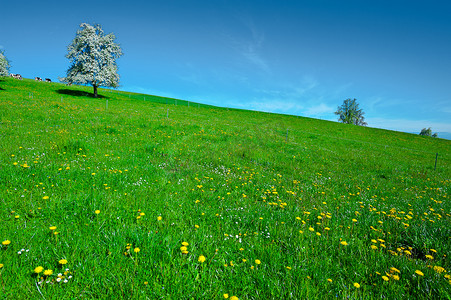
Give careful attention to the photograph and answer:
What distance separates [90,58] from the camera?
1526 inches

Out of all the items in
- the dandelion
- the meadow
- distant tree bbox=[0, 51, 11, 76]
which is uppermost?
distant tree bbox=[0, 51, 11, 76]

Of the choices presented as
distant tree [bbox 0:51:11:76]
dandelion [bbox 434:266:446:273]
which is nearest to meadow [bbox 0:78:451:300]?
dandelion [bbox 434:266:446:273]

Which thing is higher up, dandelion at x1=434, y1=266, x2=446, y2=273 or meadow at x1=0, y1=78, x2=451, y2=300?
dandelion at x1=434, y1=266, x2=446, y2=273

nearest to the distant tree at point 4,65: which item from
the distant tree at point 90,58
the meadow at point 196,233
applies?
the distant tree at point 90,58

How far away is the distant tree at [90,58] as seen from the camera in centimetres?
3812

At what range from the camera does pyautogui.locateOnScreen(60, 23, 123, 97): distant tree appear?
125ft

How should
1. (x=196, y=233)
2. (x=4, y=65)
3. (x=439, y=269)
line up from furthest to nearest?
1. (x=4, y=65)
2. (x=196, y=233)
3. (x=439, y=269)

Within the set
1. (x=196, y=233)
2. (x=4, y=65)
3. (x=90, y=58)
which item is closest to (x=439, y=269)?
(x=196, y=233)

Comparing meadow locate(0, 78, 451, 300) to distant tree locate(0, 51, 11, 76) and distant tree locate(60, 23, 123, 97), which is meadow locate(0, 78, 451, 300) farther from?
distant tree locate(0, 51, 11, 76)

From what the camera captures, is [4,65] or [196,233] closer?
[196,233]

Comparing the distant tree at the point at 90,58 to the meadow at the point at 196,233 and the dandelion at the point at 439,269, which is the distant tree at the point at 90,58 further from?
the dandelion at the point at 439,269

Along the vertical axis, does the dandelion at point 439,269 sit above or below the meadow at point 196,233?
above

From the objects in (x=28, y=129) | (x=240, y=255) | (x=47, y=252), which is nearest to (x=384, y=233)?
(x=240, y=255)

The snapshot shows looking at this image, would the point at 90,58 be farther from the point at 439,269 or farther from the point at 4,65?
the point at 439,269
